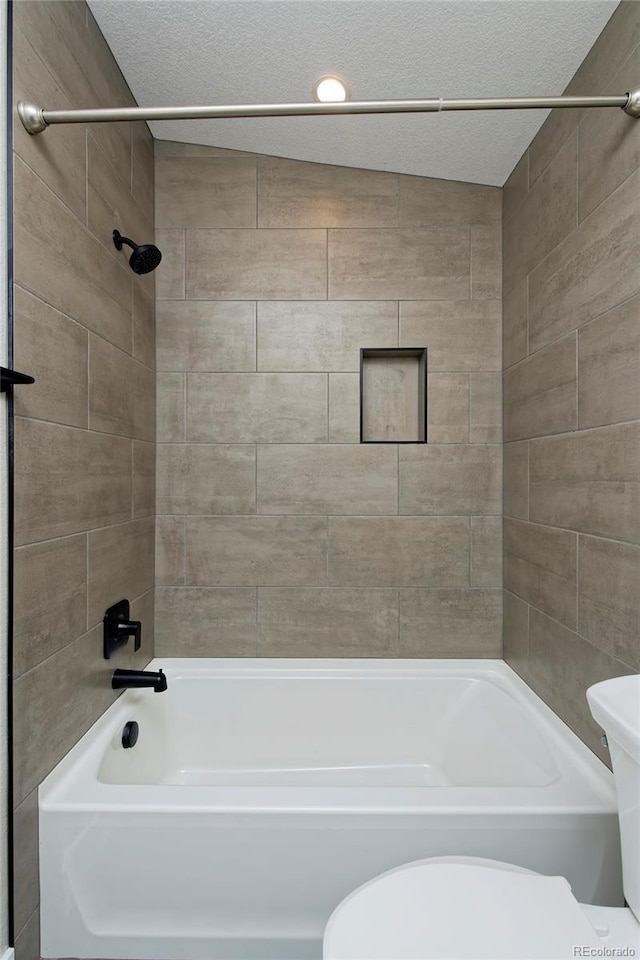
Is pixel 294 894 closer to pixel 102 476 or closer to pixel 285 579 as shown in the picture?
pixel 285 579

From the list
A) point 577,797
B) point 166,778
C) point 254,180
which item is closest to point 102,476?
point 166,778

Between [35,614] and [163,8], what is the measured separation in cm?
176

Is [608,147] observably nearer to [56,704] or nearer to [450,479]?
[450,479]

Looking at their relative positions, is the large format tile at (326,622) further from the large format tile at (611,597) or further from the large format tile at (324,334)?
the large format tile at (324,334)

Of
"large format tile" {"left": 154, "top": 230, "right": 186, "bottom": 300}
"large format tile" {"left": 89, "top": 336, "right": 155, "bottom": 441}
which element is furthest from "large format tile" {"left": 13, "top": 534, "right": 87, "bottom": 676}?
"large format tile" {"left": 154, "top": 230, "right": 186, "bottom": 300}

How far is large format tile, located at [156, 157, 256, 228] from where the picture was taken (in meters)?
2.14

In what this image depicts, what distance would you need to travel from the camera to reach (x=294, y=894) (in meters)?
1.25

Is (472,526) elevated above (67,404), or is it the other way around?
(67,404)

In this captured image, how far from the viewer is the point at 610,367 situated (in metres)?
1.39

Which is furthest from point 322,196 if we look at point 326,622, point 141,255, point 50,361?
point 326,622

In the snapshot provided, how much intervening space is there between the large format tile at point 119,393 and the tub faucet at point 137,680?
32.7 inches

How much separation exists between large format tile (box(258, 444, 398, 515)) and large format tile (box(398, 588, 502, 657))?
42cm

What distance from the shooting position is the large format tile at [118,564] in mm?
1604

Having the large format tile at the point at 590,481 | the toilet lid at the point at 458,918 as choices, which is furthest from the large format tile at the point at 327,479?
the toilet lid at the point at 458,918
